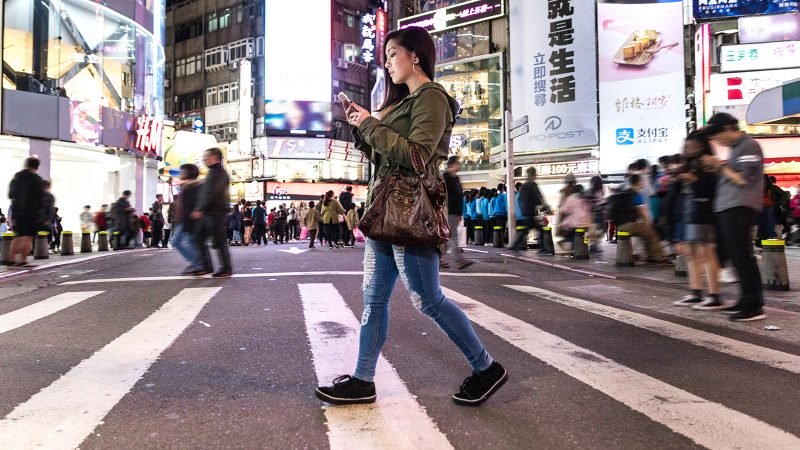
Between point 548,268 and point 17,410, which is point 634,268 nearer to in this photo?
point 548,268

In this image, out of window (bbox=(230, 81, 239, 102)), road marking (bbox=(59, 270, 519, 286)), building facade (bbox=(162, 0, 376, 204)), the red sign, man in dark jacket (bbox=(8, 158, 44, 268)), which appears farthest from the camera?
window (bbox=(230, 81, 239, 102))

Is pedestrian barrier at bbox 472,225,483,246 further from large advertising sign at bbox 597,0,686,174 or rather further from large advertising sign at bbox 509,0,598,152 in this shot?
large advertising sign at bbox 509,0,598,152

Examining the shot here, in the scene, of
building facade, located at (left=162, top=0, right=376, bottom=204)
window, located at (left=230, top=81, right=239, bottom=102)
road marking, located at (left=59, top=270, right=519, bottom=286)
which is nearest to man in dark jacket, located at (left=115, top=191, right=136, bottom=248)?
road marking, located at (left=59, top=270, right=519, bottom=286)

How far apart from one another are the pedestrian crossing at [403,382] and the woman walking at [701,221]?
1.11 meters

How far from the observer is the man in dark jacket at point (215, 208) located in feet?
29.0

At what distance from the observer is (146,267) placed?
35.6 ft

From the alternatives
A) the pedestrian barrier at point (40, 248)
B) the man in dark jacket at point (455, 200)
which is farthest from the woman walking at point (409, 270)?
the pedestrian barrier at point (40, 248)

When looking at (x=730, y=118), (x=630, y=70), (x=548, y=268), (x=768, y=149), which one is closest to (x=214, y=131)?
(x=630, y=70)

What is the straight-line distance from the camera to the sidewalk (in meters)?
7.05

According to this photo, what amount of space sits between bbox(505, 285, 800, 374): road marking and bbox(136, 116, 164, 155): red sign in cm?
2368

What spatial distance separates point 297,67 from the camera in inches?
1834

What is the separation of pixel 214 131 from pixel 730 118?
1911 inches

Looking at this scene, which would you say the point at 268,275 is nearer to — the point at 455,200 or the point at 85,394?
the point at 455,200

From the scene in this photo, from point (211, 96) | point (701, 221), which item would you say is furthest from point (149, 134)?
point (701, 221)
